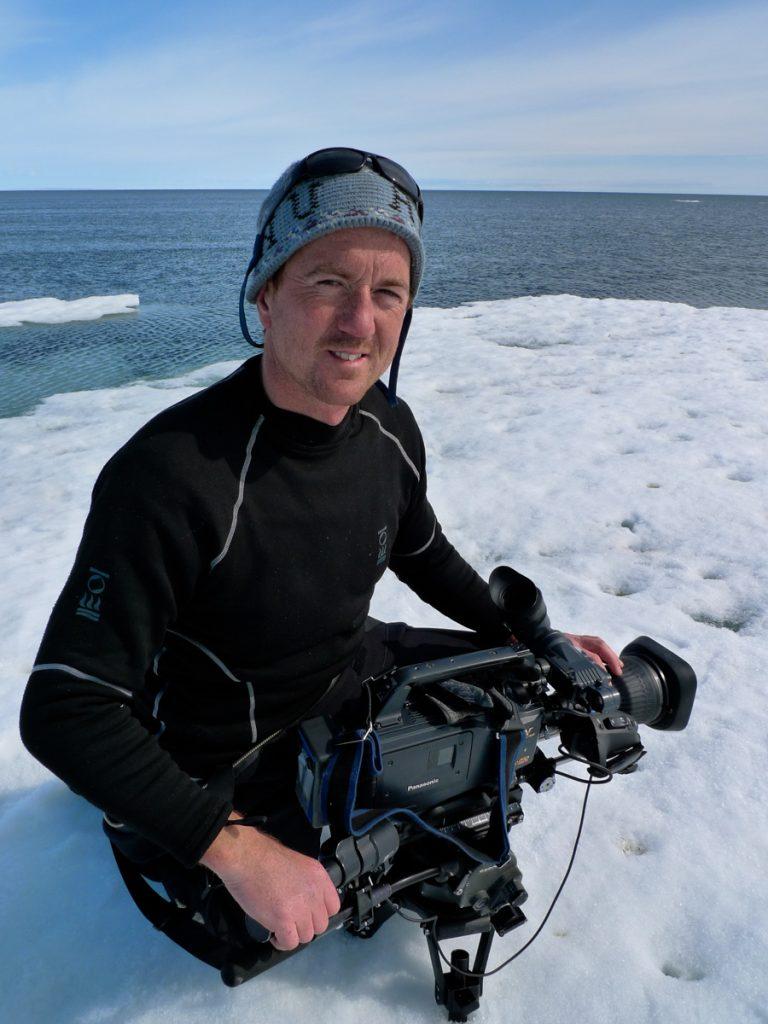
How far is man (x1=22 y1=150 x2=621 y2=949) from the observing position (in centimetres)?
141

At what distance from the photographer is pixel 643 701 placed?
6.73 feet

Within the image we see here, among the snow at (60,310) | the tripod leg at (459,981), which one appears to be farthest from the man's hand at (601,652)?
the snow at (60,310)

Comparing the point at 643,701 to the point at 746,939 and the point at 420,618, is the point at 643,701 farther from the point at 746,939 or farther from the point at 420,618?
the point at 420,618

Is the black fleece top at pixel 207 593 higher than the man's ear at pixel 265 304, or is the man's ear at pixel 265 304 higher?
the man's ear at pixel 265 304

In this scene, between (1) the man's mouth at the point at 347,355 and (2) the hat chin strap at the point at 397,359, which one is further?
(2) the hat chin strap at the point at 397,359

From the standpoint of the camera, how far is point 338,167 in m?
1.59

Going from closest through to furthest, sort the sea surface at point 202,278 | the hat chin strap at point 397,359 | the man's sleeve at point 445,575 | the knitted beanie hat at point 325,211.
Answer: the knitted beanie hat at point 325,211 → the hat chin strap at point 397,359 → the man's sleeve at point 445,575 → the sea surface at point 202,278

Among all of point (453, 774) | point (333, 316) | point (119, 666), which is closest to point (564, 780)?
point (453, 774)

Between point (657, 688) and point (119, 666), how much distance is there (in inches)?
62.4

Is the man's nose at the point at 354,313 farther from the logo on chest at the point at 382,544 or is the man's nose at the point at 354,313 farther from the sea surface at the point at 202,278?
the sea surface at the point at 202,278

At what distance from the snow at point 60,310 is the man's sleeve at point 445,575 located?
1685 centimetres

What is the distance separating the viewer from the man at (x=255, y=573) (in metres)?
1.41

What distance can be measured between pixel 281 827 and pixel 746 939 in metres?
1.44

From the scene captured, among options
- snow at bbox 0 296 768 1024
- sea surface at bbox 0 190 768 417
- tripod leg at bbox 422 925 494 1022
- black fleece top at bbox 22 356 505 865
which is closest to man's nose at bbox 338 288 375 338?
black fleece top at bbox 22 356 505 865
